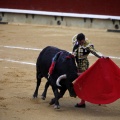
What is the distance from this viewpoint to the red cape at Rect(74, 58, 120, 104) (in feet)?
19.6

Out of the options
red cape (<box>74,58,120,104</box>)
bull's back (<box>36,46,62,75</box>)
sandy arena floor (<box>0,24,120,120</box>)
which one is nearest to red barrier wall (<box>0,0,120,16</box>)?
sandy arena floor (<box>0,24,120,120</box>)

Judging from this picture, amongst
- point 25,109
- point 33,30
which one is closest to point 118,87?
point 25,109

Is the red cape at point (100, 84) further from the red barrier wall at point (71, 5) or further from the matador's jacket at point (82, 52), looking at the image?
the red barrier wall at point (71, 5)

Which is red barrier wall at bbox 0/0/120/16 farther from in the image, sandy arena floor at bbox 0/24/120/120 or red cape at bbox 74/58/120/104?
red cape at bbox 74/58/120/104

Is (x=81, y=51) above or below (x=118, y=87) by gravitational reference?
above

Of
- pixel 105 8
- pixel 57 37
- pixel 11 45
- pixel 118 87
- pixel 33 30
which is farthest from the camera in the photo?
pixel 105 8

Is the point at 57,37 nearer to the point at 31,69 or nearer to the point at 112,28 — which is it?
the point at 112,28

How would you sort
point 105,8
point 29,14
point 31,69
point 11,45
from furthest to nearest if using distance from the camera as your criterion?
point 29,14 → point 105,8 → point 11,45 → point 31,69

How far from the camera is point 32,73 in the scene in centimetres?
883

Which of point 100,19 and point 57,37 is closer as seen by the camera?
point 57,37

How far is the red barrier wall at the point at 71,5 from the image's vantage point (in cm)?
1809

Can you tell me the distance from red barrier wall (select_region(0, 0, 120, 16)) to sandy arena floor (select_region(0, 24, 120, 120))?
4.67ft

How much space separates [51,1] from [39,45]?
277 inches

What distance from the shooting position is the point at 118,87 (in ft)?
19.8
